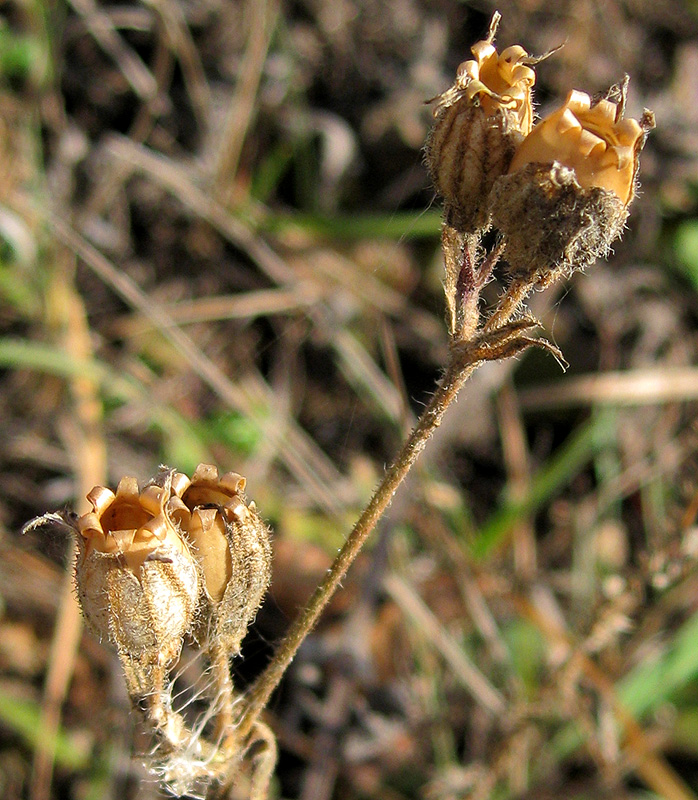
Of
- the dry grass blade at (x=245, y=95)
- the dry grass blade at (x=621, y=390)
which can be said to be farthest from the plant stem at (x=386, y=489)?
the dry grass blade at (x=245, y=95)

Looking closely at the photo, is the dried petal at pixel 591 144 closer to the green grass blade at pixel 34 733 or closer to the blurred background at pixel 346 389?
the blurred background at pixel 346 389

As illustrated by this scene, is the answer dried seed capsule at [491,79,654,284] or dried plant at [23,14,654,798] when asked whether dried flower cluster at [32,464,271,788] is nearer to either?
dried plant at [23,14,654,798]

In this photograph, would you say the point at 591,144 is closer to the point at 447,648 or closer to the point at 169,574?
the point at 169,574

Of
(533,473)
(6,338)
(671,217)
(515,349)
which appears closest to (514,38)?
(671,217)

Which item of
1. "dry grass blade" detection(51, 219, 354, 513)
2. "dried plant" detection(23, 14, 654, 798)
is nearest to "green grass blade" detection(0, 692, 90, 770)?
"dry grass blade" detection(51, 219, 354, 513)

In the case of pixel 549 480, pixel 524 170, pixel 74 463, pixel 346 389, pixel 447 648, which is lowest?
pixel 74 463

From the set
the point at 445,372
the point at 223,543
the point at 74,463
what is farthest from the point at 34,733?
the point at 445,372
